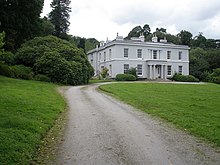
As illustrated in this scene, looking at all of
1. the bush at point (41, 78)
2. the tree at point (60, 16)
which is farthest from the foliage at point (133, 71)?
the bush at point (41, 78)

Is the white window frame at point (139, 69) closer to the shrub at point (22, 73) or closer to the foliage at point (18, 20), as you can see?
the foliage at point (18, 20)

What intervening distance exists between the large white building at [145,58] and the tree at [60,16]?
11.0 m

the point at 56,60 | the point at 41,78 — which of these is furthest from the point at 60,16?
the point at 41,78

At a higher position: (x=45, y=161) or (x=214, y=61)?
(x=214, y=61)

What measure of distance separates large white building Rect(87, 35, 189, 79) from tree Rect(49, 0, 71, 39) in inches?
433

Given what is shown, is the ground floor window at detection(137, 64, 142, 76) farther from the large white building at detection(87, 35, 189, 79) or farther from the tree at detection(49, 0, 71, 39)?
the tree at detection(49, 0, 71, 39)

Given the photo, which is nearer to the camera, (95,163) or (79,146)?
(95,163)

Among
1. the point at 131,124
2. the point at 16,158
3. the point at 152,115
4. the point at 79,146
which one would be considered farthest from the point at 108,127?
the point at 16,158

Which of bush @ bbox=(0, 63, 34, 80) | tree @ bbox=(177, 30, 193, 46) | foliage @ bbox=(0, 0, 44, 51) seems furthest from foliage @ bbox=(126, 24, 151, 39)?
bush @ bbox=(0, 63, 34, 80)

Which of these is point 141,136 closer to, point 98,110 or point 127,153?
point 127,153

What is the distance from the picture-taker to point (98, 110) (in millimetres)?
15734

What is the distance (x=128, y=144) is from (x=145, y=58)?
53.0m

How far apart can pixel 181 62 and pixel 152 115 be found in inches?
2013

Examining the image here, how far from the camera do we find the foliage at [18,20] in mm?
41406
